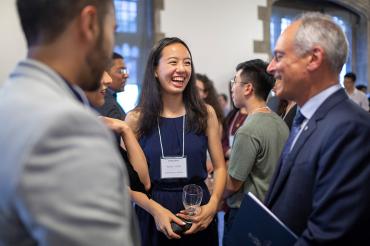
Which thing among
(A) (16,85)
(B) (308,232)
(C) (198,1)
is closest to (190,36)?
(C) (198,1)

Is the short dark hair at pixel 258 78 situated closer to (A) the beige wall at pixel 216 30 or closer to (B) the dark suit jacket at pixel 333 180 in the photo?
(B) the dark suit jacket at pixel 333 180

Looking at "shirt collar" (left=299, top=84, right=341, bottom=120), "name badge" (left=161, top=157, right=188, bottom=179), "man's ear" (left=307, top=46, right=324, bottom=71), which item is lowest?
"name badge" (left=161, top=157, right=188, bottom=179)

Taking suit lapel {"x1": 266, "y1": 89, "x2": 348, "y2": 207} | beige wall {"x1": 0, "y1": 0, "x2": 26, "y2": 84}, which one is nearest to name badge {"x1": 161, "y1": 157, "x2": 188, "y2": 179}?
suit lapel {"x1": 266, "y1": 89, "x2": 348, "y2": 207}

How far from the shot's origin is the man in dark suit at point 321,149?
1.02 metres

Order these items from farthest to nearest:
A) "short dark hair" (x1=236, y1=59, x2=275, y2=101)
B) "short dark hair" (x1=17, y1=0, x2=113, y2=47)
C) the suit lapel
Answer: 1. "short dark hair" (x1=236, y1=59, x2=275, y2=101)
2. the suit lapel
3. "short dark hair" (x1=17, y1=0, x2=113, y2=47)

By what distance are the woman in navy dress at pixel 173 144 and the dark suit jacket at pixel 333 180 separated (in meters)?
0.70

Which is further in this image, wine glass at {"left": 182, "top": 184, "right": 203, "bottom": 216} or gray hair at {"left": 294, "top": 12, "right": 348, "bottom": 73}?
wine glass at {"left": 182, "top": 184, "right": 203, "bottom": 216}

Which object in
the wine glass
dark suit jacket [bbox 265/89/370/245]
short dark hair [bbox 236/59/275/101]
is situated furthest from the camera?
short dark hair [bbox 236/59/275/101]

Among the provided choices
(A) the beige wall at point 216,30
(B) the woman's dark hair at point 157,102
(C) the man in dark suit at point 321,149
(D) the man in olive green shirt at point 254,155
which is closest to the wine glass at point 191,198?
(D) the man in olive green shirt at point 254,155

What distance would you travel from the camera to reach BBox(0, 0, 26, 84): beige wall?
4156 millimetres

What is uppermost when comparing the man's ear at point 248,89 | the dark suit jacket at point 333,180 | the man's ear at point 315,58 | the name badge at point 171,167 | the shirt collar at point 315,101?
the man's ear at point 315,58

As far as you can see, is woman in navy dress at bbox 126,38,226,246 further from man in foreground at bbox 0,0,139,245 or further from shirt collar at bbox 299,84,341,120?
man in foreground at bbox 0,0,139,245

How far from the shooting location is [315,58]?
46.2 inches

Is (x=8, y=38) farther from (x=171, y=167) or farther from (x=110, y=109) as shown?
(x=171, y=167)
